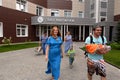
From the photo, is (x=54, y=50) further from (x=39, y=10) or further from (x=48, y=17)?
(x=39, y=10)

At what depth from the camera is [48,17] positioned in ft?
102

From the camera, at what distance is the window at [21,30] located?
92.3 ft

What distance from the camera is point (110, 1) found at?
120ft

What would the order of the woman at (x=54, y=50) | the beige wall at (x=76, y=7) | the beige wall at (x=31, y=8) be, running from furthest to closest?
the beige wall at (x=76, y=7)
the beige wall at (x=31, y=8)
the woman at (x=54, y=50)

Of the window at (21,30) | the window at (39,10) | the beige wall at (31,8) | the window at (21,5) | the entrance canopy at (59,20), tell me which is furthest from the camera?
the window at (39,10)

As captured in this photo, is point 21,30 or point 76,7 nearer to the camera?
point 21,30

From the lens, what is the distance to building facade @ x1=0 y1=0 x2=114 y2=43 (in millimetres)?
25948

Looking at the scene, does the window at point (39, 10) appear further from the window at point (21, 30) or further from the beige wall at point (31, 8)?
the window at point (21, 30)

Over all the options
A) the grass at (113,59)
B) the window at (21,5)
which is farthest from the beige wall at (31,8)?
the grass at (113,59)

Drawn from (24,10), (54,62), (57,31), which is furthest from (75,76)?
(24,10)

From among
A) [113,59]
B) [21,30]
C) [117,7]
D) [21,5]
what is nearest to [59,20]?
[21,30]

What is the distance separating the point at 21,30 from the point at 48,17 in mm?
4746

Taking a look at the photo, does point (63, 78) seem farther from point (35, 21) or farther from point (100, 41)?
point (35, 21)

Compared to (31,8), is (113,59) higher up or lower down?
lower down
